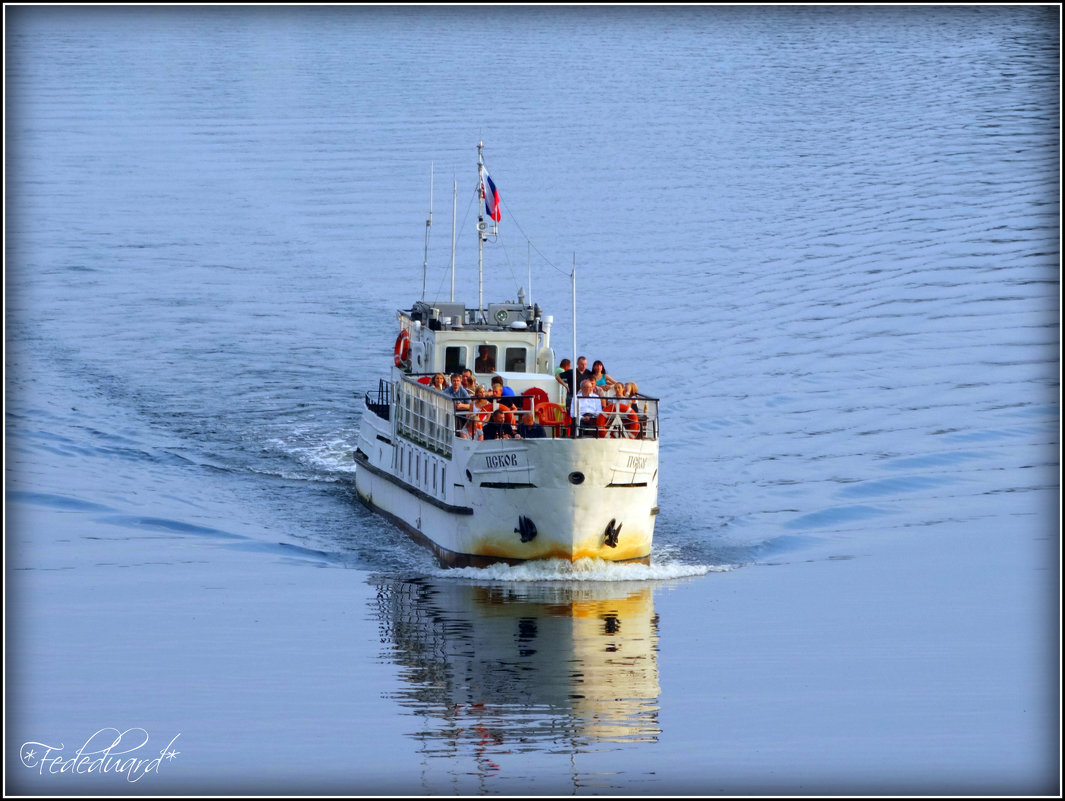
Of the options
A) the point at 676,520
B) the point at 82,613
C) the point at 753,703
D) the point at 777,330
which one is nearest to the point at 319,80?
the point at 777,330

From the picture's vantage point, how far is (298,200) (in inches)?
2630

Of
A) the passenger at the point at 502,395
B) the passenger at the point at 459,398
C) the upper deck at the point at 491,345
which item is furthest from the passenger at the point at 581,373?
the upper deck at the point at 491,345

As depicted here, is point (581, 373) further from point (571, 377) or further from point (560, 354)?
point (560, 354)

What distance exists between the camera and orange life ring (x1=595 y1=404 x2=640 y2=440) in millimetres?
32438

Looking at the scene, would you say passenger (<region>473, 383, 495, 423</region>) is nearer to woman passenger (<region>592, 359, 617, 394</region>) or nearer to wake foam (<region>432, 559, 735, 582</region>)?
woman passenger (<region>592, 359, 617, 394</region>)

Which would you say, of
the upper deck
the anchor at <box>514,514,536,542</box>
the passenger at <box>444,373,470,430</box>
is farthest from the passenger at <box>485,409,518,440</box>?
the upper deck

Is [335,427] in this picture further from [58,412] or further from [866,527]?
[866,527]

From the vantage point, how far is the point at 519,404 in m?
34.2

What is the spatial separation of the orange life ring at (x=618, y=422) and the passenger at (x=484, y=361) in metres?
5.43

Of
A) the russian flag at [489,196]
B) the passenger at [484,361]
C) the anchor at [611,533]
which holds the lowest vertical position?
the anchor at [611,533]

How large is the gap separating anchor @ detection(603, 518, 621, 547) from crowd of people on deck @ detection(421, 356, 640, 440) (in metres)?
1.82

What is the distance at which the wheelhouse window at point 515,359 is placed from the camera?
38.0 m

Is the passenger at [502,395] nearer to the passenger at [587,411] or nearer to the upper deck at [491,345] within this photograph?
the passenger at [587,411]

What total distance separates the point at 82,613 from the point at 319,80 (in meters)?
63.8
